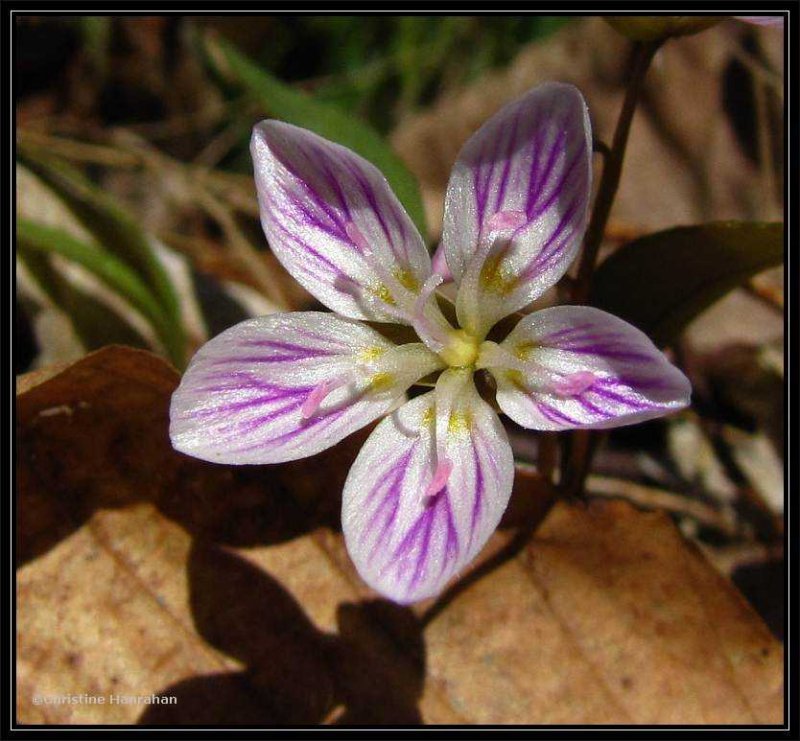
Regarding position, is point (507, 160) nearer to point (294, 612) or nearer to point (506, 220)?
point (506, 220)

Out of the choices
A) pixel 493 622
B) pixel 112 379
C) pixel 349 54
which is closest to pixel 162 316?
pixel 112 379

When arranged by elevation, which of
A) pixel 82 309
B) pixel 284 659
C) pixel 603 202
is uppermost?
pixel 603 202

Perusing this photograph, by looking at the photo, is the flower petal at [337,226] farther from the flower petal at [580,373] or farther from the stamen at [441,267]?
the flower petal at [580,373]

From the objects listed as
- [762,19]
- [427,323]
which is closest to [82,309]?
[427,323]

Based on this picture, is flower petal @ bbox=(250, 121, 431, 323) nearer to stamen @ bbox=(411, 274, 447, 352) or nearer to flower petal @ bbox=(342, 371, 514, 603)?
stamen @ bbox=(411, 274, 447, 352)

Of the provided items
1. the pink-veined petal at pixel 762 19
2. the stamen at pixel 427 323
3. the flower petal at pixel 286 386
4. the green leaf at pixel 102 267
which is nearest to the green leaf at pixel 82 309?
the green leaf at pixel 102 267

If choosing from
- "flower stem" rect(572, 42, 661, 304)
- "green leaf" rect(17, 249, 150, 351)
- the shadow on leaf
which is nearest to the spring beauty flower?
"flower stem" rect(572, 42, 661, 304)
